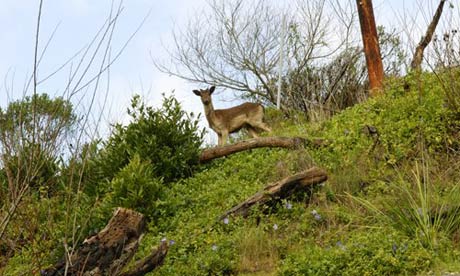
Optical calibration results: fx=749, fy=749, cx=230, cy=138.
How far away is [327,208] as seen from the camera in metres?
8.27

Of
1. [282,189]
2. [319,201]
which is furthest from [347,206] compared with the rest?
[282,189]

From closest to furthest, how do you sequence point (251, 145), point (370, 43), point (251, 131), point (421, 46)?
point (421, 46) → point (251, 145) → point (370, 43) → point (251, 131)

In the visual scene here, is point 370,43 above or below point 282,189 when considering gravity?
above

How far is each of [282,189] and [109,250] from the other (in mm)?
2628

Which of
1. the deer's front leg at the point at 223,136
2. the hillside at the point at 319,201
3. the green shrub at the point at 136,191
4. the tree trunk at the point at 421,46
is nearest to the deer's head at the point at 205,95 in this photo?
the deer's front leg at the point at 223,136

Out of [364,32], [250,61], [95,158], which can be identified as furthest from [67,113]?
[250,61]

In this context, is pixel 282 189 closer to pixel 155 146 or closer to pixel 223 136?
pixel 155 146

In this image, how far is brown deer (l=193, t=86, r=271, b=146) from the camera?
48.8 ft

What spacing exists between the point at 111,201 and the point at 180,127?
2623 millimetres

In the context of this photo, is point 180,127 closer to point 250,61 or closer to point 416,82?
point 416,82

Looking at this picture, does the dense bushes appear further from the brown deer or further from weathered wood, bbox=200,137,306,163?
the brown deer

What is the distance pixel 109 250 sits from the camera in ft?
21.3

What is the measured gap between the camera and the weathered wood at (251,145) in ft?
36.2

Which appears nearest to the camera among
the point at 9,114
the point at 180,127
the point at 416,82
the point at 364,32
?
the point at 9,114
